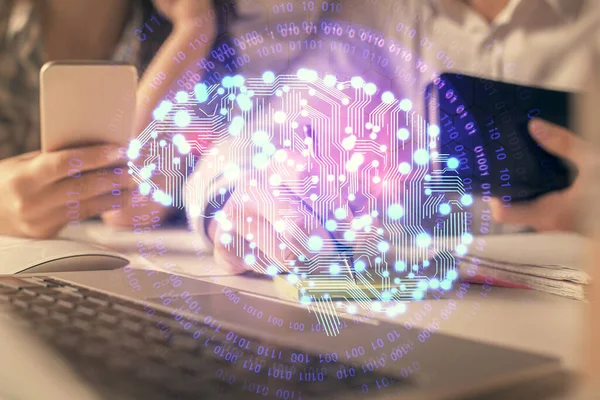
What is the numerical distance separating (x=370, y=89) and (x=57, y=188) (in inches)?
14.6

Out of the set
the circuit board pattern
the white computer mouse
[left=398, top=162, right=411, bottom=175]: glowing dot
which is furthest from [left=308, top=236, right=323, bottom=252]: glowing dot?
the white computer mouse

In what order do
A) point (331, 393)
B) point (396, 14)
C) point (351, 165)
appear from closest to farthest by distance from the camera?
point (331, 393), point (351, 165), point (396, 14)

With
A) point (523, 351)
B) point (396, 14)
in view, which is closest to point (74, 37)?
point (396, 14)

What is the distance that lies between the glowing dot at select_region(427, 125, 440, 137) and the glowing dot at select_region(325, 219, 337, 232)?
13 centimetres

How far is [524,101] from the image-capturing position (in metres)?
0.56

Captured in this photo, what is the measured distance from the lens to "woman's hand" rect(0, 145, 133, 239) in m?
0.59

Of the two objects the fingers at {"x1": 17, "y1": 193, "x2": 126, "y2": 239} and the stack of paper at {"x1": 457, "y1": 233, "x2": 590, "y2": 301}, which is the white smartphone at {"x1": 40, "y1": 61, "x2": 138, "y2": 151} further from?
the stack of paper at {"x1": 457, "y1": 233, "x2": 590, "y2": 301}

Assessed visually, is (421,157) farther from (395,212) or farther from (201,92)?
(201,92)

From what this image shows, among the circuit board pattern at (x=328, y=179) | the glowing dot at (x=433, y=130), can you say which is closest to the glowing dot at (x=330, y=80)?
the circuit board pattern at (x=328, y=179)

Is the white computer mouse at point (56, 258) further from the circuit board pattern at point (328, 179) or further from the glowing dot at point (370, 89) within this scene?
the glowing dot at point (370, 89)

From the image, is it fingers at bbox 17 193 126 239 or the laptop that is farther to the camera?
fingers at bbox 17 193 126 239

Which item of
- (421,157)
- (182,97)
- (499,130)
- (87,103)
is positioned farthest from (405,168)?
(87,103)

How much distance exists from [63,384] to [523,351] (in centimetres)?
23

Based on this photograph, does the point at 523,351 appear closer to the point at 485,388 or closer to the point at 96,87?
the point at 485,388
